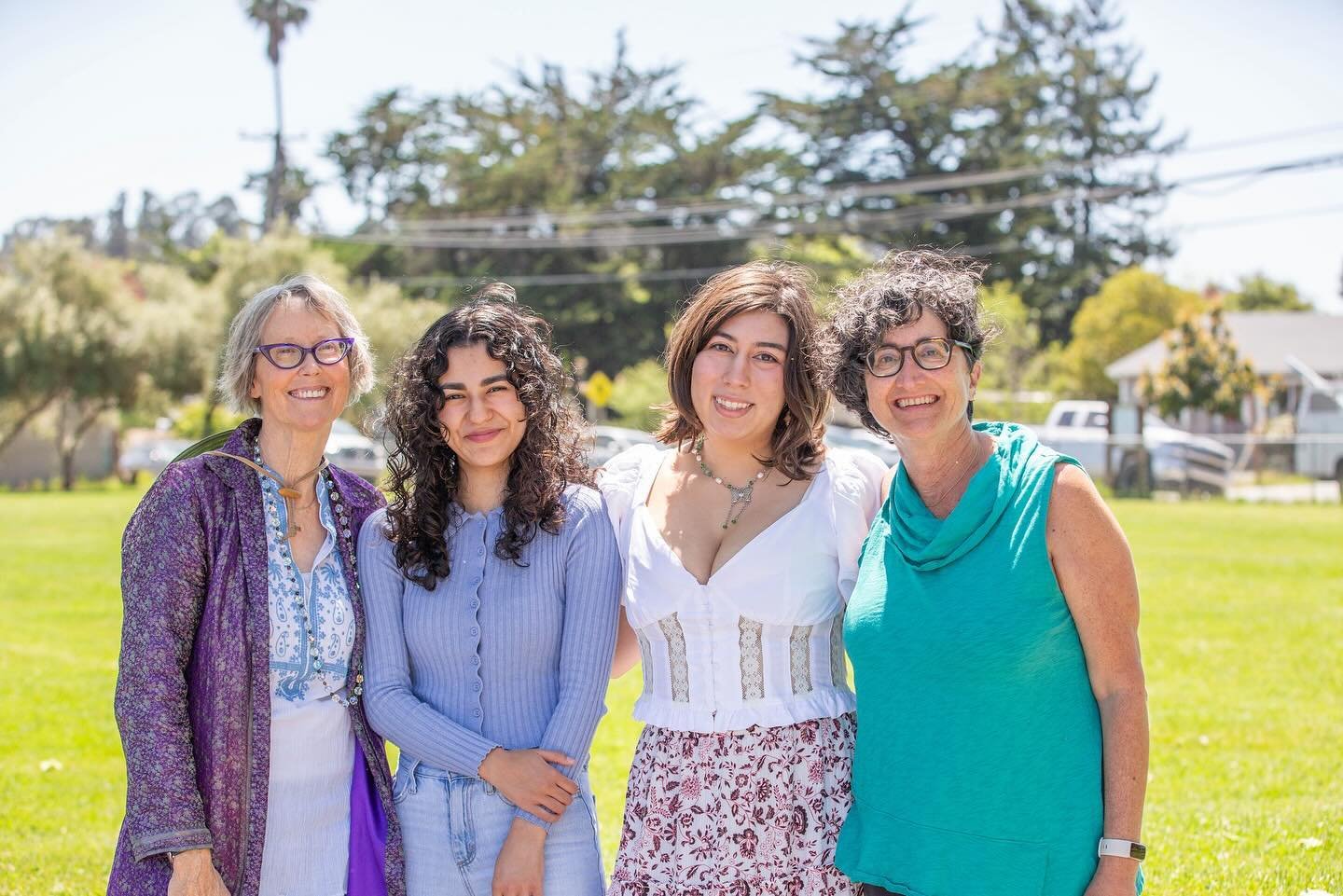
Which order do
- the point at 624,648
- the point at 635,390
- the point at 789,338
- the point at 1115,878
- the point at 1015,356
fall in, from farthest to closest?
the point at 1015,356 → the point at 635,390 → the point at 624,648 → the point at 789,338 → the point at 1115,878

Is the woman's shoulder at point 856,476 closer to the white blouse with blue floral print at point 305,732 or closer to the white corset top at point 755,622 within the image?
the white corset top at point 755,622

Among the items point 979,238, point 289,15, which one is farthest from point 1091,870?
point 289,15

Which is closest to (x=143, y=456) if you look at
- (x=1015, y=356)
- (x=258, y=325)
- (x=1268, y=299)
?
(x=1015, y=356)

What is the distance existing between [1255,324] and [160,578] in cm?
4097

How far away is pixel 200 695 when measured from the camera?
2.68 m

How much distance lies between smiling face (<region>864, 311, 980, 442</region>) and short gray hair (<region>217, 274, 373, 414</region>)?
1394mm

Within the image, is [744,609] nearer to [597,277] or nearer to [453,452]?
[453,452]

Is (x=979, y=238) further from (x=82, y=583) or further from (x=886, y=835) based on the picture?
(x=886, y=835)

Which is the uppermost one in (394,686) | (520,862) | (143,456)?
(394,686)

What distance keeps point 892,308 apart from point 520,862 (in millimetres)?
1547

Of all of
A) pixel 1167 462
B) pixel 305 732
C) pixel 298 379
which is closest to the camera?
pixel 305 732

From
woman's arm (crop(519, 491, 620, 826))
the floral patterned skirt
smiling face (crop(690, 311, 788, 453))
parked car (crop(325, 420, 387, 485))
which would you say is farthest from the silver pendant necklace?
parked car (crop(325, 420, 387, 485))

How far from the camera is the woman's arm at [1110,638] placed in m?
2.42

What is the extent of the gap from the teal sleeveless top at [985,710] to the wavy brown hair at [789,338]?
0.52 m
